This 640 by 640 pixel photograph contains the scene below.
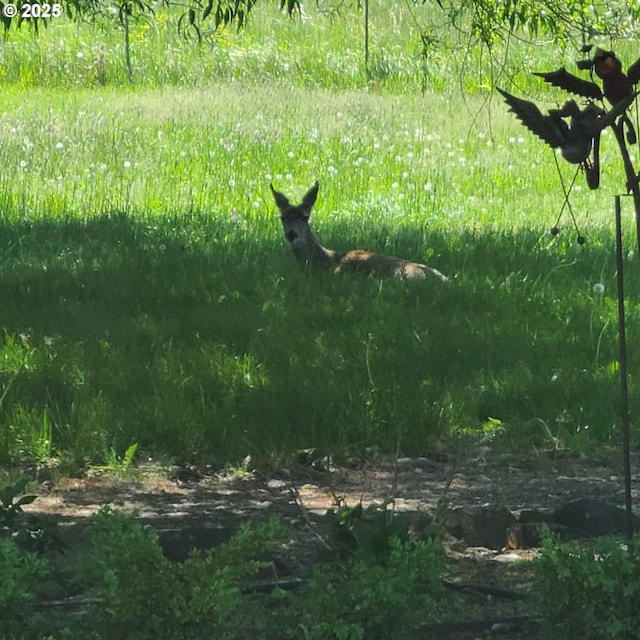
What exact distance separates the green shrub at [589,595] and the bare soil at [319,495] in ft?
2.63

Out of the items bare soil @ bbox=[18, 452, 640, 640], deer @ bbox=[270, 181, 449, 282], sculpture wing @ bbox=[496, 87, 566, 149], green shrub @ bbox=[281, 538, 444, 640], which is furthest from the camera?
deer @ bbox=[270, 181, 449, 282]

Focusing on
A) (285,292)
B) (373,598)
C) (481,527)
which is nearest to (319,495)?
(481,527)

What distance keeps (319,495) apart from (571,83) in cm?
247

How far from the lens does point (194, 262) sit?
31.5ft

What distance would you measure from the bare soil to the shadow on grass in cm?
26

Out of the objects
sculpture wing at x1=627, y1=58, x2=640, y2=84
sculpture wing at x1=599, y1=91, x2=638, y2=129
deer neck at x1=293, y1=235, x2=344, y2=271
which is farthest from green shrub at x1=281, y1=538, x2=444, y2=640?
deer neck at x1=293, y1=235, x2=344, y2=271

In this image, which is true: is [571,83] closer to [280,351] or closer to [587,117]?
[587,117]

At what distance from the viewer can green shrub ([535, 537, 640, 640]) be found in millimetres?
3312

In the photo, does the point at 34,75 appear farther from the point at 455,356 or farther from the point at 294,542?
the point at 294,542

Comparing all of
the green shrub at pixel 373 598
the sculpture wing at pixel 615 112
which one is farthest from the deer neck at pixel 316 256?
the green shrub at pixel 373 598

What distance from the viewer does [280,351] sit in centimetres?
732

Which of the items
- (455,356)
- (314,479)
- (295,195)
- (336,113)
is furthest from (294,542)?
(336,113)

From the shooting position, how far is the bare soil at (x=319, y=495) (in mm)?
4438

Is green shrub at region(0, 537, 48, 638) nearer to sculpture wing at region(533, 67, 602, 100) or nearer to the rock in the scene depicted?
the rock
